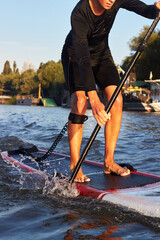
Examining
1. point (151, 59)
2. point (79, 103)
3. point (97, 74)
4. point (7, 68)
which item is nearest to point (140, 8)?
point (97, 74)

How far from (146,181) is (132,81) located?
50826mm

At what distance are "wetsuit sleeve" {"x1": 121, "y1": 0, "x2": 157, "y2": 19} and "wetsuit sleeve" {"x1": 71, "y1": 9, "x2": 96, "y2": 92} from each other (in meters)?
0.69

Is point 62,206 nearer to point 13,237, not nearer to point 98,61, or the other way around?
point 13,237

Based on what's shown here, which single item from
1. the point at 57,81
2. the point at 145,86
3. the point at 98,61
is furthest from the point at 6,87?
the point at 98,61

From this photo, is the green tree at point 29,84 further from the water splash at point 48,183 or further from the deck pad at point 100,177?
the water splash at point 48,183

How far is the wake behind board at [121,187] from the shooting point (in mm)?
3184

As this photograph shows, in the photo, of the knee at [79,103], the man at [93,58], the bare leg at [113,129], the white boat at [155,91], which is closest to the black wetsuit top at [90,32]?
the man at [93,58]

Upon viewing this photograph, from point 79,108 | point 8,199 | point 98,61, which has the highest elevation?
point 98,61

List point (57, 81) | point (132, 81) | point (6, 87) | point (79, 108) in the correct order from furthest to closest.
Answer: point (6, 87) → point (57, 81) → point (132, 81) → point (79, 108)

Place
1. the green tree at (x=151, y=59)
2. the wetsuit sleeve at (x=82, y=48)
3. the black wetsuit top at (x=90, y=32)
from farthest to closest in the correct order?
1. the green tree at (x=151, y=59)
2. the black wetsuit top at (x=90, y=32)
3. the wetsuit sleeve at (x=82, y=48)

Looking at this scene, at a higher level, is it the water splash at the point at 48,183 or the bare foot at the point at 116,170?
the bare foot at the point at 116,170

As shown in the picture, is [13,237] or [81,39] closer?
[13,237]

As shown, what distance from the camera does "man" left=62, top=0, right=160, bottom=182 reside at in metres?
3.80

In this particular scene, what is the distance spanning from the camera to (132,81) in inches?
2119
